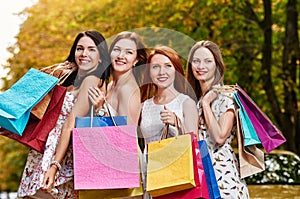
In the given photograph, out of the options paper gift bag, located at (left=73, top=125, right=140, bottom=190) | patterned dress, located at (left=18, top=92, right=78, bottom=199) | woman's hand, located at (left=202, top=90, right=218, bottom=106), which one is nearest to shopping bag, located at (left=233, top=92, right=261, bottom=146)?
woman's hand, located at (left=202, top=90, right=218, bottom=106)

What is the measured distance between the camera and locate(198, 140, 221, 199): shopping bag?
452 cm

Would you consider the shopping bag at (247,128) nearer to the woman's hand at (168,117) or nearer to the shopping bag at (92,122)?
the woman's hand at (168,117)

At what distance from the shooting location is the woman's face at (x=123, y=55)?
4.73 meters

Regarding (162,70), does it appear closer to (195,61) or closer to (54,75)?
(195,61)

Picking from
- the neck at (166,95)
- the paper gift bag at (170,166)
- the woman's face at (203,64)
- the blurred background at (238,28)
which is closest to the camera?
the paper gift bag at (170,166)

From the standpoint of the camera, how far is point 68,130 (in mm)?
4617

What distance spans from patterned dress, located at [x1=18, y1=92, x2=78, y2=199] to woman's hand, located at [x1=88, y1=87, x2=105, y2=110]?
16 centimetres

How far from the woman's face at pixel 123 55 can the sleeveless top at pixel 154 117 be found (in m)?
0.31

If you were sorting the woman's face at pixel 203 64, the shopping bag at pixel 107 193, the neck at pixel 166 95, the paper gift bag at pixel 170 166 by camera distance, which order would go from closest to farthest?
the paper gift bag at pixel 170 166 < the shopping bag at pixel 107 193 < the neck at pixel 166 95 < the woman's face at pixel 203 64

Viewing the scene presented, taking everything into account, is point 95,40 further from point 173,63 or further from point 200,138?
point 200,138

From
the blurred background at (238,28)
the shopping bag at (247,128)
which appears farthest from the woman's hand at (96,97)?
the blurred background at (238,28)

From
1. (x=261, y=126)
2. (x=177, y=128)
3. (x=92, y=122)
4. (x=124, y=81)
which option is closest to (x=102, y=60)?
(x=124, y=81)

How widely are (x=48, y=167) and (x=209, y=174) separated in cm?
105

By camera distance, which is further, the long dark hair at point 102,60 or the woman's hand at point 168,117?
the long dark hair at point 102,60
